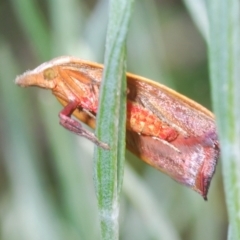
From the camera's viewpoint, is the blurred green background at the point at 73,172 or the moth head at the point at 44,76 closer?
the moth head at the point at 44,76

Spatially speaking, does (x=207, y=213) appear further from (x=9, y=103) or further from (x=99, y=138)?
(x=99, y=138)

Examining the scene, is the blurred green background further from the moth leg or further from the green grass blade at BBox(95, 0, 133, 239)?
the green grass blade at BBox(95, 0, 133, 239)

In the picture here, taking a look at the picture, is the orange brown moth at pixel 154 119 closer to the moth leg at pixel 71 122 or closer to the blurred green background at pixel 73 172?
the moth leg at pixel 71 122

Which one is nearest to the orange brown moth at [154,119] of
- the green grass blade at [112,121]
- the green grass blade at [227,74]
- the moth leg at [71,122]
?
the moth leg at [71,122]

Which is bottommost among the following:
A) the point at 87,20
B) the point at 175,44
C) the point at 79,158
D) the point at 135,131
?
the point at 175,44

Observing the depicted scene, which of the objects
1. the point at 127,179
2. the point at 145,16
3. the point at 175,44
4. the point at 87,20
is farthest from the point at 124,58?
the point at 175,44

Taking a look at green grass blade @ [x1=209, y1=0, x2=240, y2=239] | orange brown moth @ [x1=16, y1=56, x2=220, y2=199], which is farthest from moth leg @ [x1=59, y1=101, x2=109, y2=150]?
green grass blade @ [x1=209, y1=0, x2=240, y2=239]

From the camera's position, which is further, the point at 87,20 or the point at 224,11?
the point at 87,20
